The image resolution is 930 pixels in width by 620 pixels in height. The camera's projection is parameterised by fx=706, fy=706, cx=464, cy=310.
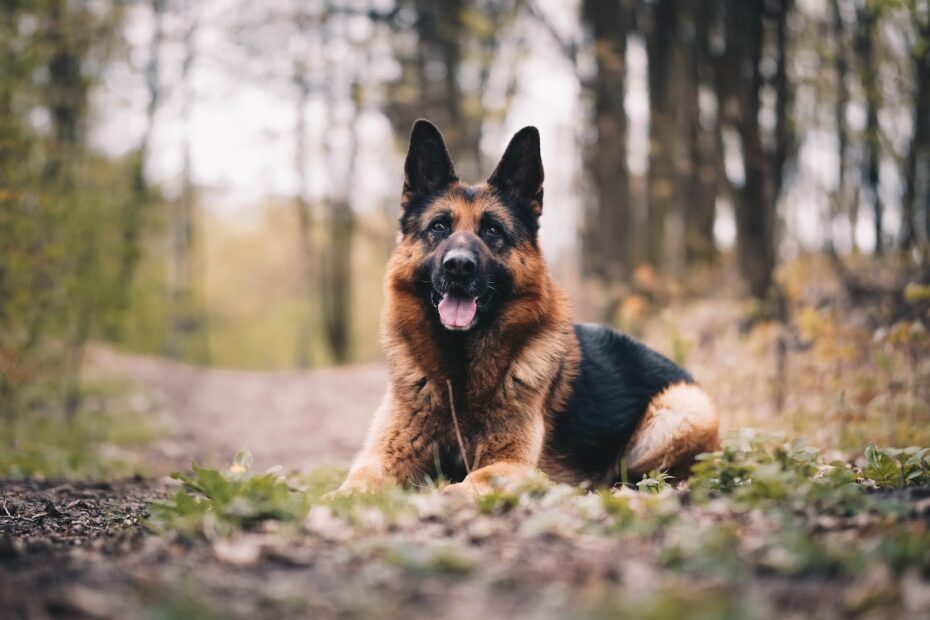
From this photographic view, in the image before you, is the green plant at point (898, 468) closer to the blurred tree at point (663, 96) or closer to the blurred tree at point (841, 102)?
the blurred tree at point (841, 102)

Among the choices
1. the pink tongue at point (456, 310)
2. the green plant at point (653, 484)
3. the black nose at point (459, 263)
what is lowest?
the green plant at point (653, 484)

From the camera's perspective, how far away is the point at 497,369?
4.49 metres

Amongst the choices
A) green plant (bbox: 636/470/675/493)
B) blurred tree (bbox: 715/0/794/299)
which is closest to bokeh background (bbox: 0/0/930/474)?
blurred tree (bbox: 715/0/794/299)

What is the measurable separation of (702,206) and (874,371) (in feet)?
36.2

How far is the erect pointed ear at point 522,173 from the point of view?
499 cm

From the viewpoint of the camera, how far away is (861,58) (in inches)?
376

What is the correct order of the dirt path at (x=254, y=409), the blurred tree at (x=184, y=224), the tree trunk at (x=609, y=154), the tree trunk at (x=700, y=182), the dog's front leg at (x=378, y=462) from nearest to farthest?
the dog's front leg at (x=378, y=462), the dirt path at (x=254, y=409), the tree trunk at (x=609, y=154), the tree trunk at (x=700, y=182), the blurred tree at (x=184, y=224)

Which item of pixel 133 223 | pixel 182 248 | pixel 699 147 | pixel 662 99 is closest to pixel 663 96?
pixel 662 99

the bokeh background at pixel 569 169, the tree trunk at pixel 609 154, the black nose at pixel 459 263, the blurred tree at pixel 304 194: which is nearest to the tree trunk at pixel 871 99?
the bokeh background at pixel 569 169

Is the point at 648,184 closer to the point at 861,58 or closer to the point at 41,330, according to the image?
the point at 861,58

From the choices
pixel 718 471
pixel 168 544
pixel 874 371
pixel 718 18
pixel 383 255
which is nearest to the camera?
pixel 168 544

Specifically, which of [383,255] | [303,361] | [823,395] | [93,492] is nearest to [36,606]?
[93,492]

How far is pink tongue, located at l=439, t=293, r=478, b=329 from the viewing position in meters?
4.44

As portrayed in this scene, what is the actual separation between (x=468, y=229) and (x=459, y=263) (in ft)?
1.62
